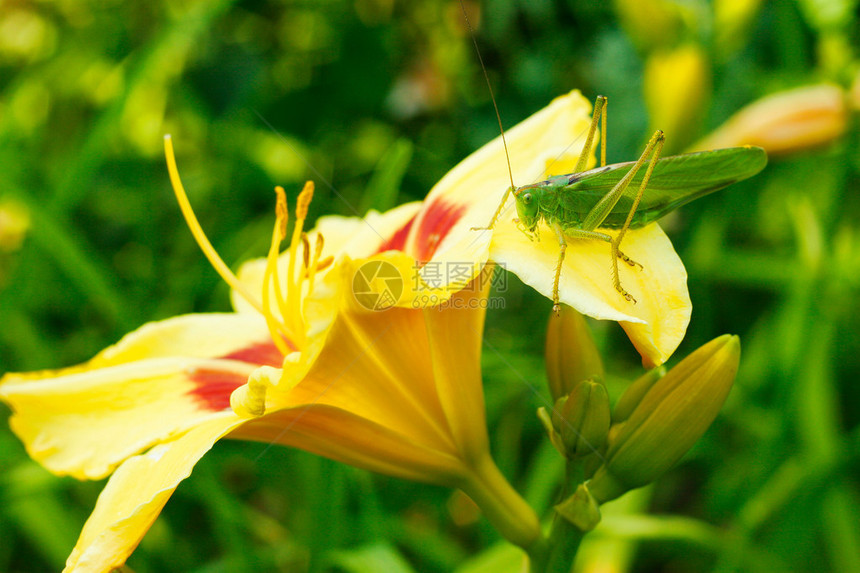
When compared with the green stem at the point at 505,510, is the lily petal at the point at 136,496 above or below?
above

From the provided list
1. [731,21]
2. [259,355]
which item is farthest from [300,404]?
[731,21]

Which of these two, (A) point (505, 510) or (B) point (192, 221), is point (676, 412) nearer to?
(A) point (505, 510)

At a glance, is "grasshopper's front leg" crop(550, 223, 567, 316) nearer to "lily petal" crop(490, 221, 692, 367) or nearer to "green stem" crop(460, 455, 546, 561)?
"lily petal" crop(490, 221, 692, 367)

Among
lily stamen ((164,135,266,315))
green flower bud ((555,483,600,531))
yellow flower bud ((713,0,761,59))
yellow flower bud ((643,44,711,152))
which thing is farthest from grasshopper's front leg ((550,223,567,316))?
yellow flower bud ((713,0,761,59))

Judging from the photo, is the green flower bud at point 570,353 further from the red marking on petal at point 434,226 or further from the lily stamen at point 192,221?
the lily stamen at point 192,221

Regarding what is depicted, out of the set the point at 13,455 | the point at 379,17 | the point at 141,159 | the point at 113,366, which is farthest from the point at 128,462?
the point at 379,17

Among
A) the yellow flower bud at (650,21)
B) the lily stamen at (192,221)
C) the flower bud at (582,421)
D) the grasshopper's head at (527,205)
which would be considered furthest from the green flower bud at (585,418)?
the yellow flower bud at (650,21)

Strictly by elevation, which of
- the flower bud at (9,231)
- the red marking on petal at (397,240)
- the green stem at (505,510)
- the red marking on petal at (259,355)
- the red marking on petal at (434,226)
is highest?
the red marking on petal at (434,226)
